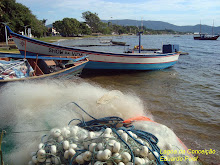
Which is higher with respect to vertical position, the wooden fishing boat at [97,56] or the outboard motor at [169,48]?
the outboard motor at [169,48]

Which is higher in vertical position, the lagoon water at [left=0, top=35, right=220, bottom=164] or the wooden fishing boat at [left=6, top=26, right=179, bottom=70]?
the wooden fishing boat at [left=6, top=26, right=179, bottom=70]

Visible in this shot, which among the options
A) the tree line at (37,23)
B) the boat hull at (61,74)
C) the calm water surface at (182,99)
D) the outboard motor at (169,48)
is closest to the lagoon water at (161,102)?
the calm water surface at (182,99)

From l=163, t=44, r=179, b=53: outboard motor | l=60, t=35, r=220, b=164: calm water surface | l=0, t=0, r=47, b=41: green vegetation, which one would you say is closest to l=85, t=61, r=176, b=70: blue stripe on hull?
l=60, t=35, r=220, b=164: calm water surface

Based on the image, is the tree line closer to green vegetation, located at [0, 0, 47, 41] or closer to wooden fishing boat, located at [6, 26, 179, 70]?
green vegetation, located at [0, 0, 47, 41]

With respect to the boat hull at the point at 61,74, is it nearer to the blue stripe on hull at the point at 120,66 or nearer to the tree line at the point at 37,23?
the blue stripe on hull at the point at 120,66

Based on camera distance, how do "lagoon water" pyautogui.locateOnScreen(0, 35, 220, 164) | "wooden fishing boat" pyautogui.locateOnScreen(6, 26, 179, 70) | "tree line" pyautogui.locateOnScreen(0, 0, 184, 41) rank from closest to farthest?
"lagoon water" pyautogui.locateOnScreen(0, 35, 220, 164) < "wooden fishing boat" pyautogui.locateOnScreen(6, 26, 179, 70) < "tree line" pyautogui.locateOnScreen(0, 0, 184, 41)

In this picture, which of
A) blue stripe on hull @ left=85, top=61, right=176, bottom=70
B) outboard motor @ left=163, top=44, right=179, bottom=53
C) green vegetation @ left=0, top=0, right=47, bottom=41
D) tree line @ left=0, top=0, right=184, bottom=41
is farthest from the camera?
tree line @ left=0, top=0, right=184, bottom=41

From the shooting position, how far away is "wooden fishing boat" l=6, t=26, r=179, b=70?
11.5m

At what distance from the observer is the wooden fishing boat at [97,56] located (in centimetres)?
1147

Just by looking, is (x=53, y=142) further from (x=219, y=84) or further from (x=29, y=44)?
(x=219, y=84)

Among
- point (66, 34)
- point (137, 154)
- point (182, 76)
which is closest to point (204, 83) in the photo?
point (182, 76)

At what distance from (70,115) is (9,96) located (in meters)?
Answer: 2.30

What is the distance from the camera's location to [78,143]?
3.08 m

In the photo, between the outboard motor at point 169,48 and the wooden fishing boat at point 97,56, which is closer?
the wooden fishing boat at point 97,56
